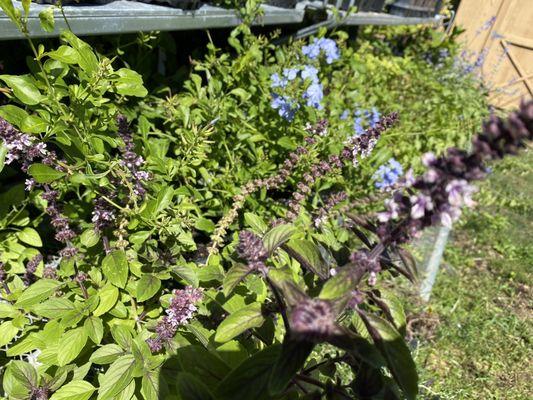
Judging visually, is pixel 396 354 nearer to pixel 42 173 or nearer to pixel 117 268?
pixel 117 268

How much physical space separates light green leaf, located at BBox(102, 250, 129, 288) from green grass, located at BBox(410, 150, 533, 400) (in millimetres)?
1528

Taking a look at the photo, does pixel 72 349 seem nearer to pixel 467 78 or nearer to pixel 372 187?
pixel 372 187

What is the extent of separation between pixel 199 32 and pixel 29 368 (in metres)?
2.40

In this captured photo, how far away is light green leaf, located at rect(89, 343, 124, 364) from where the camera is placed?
1.39 meters

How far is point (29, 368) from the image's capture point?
1.41m

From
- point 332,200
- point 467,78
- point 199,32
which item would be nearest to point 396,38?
point 467,78

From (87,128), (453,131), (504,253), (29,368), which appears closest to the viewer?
(29,368)

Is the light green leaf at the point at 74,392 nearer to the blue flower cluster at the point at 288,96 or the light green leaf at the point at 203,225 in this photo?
the light green leaf at the point at 203,225

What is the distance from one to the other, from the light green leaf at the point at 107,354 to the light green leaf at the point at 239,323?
56 cm

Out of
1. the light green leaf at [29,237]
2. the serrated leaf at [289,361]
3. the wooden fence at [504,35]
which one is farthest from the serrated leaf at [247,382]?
the wooden fence at [504,35]

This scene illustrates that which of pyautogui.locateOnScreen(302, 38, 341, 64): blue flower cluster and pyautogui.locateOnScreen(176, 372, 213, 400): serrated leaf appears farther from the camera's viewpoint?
pyautogui.locateOnScreen(302, 38, 341, 64): blue flower cluster

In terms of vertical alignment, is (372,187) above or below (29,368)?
below

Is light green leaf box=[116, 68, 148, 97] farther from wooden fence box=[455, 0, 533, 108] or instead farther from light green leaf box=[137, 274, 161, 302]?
wooden fence box=[455, 0, 533, 108]

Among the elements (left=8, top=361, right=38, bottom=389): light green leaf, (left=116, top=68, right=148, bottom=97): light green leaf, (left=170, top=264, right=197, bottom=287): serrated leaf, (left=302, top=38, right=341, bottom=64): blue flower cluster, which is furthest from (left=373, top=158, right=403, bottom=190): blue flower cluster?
(left=8, top=361, right=38, bottom=389): light green leaf
